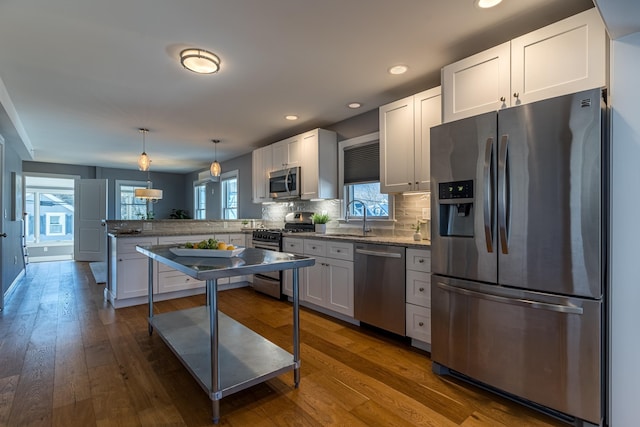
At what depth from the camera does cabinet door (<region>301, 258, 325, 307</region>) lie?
362 centimetres

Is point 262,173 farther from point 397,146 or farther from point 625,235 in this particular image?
point 625,235

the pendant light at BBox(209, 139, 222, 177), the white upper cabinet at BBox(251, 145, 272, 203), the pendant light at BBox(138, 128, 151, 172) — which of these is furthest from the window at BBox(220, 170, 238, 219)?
the pendant light at BBox(138, 128, 151, 172)

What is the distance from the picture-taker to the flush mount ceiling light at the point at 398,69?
2.76m

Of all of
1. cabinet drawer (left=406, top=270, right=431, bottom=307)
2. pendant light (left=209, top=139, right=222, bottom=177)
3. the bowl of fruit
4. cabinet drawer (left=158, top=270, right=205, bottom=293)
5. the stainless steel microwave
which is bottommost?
cabinet drawer (left=158, top=270, right=205, bottom=293)

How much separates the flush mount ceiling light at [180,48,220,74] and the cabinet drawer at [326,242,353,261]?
203cm

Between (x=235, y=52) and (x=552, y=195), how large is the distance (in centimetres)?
242

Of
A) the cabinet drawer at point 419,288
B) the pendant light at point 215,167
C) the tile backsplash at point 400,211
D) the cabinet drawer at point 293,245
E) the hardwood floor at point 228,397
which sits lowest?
the hardwood floor at point 228,397

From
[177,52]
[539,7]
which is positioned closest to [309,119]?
[177,52]

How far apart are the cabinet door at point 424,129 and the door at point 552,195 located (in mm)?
971

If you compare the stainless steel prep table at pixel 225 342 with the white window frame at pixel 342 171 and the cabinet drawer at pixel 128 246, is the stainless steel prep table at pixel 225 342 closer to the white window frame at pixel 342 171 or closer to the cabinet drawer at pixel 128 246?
the cabinet drawer at pixel 128 246

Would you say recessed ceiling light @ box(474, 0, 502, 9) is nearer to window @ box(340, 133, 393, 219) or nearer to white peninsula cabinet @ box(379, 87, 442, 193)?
white peninsula cabinet @ box(379, 87, 442, 193)

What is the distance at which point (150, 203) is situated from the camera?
924 centimetres

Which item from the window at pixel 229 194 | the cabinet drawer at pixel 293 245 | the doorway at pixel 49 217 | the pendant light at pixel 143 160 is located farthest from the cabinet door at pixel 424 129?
the doorway at pixel 49 217

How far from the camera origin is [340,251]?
11.1ft
